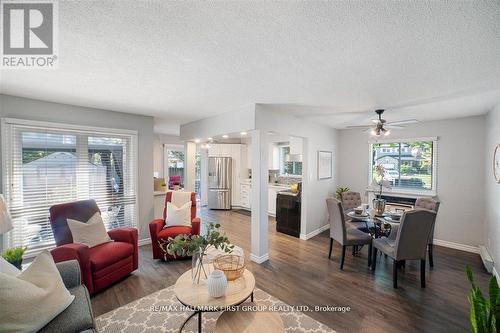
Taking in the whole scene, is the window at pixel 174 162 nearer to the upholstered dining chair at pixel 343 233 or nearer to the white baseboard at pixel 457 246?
the upholstered dining chair at pixel 343 233

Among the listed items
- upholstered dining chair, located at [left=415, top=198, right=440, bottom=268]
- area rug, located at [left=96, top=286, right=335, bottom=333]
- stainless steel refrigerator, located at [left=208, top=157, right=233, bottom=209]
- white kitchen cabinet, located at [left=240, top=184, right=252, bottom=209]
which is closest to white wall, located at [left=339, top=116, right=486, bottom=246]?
upholstered dining chair, located at [left=415, top=198, right=440, bottom=268]

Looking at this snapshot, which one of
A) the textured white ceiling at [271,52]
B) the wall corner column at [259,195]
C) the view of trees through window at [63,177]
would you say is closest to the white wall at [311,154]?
the wall corner column at [259,195]

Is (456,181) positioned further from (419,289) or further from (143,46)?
(143,46)

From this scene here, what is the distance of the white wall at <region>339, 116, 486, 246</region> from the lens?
13.0 ft

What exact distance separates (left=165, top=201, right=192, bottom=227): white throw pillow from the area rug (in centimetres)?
128

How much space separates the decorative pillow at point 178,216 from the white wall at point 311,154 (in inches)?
77.1

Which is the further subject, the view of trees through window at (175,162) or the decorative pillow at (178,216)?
the view of trees through window at (175,162)

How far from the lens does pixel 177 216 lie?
3.69 meters

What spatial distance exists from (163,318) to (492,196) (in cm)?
479

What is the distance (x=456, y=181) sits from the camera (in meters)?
4.17

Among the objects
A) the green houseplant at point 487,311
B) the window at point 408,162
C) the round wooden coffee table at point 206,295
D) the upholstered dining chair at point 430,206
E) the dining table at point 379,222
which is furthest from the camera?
the window at point 408,162

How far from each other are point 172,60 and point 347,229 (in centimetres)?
338

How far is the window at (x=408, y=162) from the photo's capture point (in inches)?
180

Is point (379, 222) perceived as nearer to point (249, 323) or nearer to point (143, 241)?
point (249, 323)
